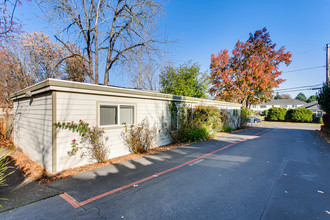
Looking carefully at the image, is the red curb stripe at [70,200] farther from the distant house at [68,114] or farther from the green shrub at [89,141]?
the green shrub at [89,141]

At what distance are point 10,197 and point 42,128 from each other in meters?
2.38

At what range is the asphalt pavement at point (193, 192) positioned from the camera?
2.79 meters

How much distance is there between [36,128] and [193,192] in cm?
600

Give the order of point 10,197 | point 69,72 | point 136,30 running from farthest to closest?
point 69,72, point 136,30, point 10,197

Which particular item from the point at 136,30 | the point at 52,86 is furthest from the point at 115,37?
the point at 52,86

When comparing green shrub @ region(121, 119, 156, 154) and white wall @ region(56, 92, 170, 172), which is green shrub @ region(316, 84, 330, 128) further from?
white wall @ region(56, 92, 170, 172)

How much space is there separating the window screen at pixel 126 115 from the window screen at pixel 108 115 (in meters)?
0.31

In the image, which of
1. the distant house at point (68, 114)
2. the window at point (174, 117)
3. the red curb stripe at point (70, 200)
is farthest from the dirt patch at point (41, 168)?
the window at point (174, 117)

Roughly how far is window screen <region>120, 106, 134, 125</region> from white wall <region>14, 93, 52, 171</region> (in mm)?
2452

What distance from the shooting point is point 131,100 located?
6742mm

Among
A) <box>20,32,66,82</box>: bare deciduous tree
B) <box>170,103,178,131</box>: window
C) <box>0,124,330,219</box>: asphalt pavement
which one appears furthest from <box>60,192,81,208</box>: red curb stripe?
<box>20,32,66,82</box>: bare deciduous tree

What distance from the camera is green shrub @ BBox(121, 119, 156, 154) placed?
656 centimetres

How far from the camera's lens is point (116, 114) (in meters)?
6.18

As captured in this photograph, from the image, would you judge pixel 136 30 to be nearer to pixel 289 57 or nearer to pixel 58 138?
pixel 58 138
